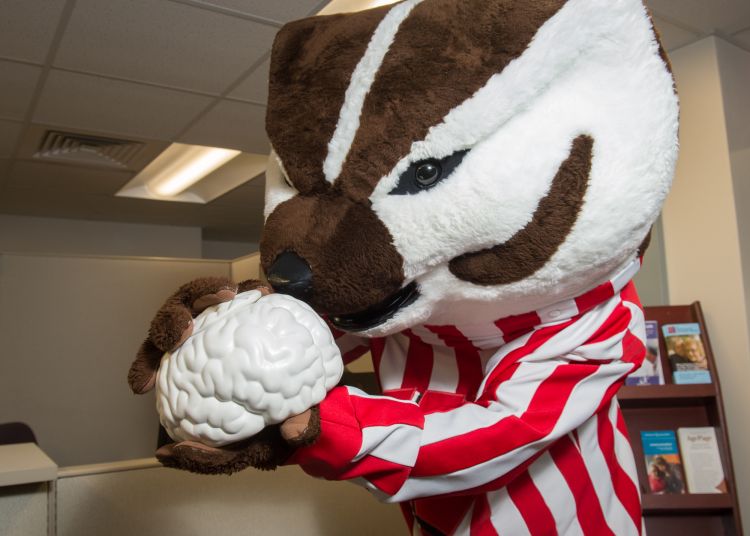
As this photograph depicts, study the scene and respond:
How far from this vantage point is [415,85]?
565mm

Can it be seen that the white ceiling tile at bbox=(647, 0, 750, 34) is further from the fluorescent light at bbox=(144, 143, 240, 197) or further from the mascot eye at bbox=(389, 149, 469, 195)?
the fluorescent light at bbox=(144, 143, 240, 197)

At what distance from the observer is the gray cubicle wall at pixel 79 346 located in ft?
9.74

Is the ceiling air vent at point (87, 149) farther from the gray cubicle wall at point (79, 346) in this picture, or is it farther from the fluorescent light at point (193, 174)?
the gray cubicle wall at point (79, 346)

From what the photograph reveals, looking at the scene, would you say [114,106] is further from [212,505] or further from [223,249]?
[223,249]

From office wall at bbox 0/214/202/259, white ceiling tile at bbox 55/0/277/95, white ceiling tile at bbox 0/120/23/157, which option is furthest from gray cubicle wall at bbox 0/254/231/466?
office wall at bbox 0/214/202/259

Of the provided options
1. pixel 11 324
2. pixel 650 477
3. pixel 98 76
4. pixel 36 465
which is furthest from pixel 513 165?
pixel 11 324

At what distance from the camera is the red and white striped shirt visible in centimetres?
55

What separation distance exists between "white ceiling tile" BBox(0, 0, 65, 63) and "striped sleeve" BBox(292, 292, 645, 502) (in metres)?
1.93

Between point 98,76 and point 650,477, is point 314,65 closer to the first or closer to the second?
point 650,477

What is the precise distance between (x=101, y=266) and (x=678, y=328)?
254 centimetres

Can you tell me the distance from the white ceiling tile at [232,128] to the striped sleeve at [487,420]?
8.20 feet

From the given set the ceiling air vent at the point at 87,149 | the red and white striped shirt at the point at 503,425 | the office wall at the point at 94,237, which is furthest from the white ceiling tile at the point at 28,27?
the office wall at the point at 94,237

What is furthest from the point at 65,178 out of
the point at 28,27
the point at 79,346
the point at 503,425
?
the point at 503,425

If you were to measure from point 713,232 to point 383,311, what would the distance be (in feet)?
6.51
